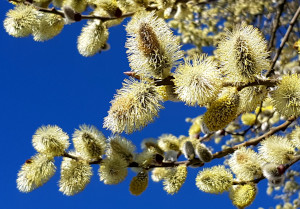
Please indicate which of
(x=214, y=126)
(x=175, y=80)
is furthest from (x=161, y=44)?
(x=214, y=126)

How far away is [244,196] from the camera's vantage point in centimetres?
171

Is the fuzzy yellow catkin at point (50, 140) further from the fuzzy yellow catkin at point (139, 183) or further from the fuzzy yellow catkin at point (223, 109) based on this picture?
the fuzzy yellow catkin at point (223, 109)

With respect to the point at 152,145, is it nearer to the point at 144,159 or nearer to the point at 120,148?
the point at 144,159

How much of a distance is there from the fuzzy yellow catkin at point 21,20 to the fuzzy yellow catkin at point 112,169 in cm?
87

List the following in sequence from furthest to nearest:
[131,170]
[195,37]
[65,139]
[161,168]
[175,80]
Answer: [195,37], [161,168], [131,170], [65,139], [175,80]

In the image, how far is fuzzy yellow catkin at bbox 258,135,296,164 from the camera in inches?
67.6

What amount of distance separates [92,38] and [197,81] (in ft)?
3.28

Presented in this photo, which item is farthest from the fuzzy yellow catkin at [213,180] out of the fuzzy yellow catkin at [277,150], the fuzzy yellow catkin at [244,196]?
the fuzzy yellow catkin at [277,150]

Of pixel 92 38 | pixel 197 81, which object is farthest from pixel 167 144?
pixel 197 81

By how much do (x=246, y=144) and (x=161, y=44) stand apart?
963mm

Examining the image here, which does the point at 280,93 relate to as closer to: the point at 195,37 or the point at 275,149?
the point at 275,149

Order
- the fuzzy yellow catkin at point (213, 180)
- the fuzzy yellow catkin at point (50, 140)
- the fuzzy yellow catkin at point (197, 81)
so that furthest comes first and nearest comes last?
1. the fuzzy yellow catkin at point (213, 180)
2. the fuzzy yellow catkin at point (50, 140)
3. the fuzzy yellow catkin at point (197, 81)

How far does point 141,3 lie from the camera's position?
186 cm

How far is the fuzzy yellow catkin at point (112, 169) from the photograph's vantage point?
1.69 metres
